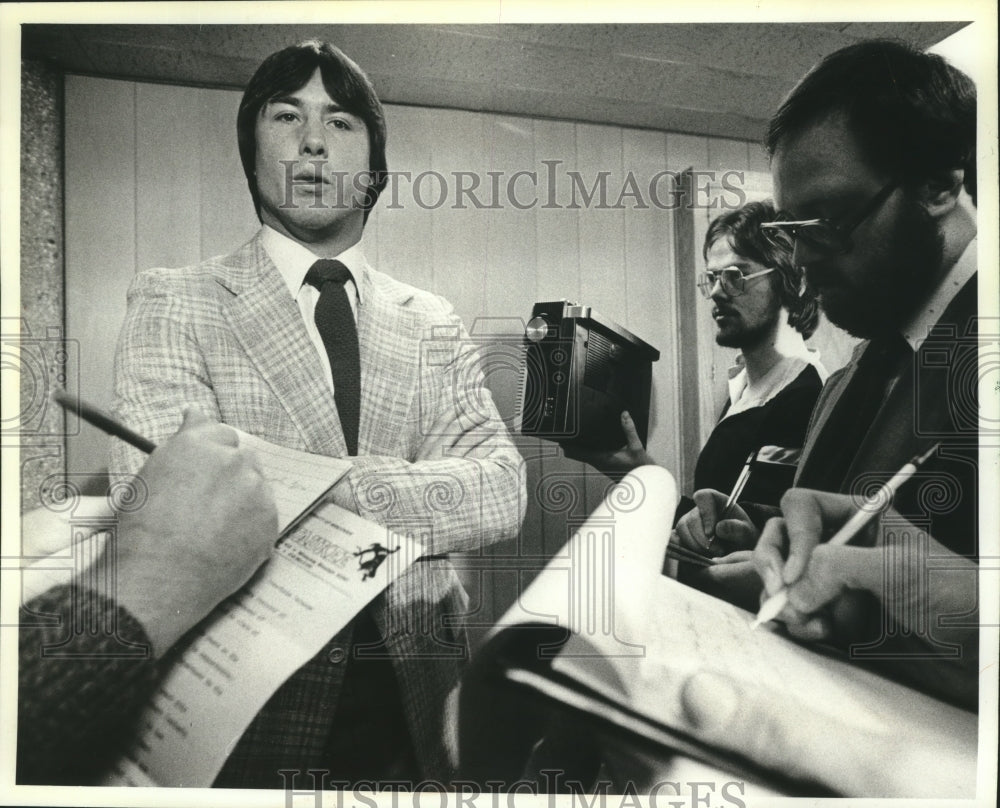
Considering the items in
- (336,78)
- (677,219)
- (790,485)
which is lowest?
(790,485)

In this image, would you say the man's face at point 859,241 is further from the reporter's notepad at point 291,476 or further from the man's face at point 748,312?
the reporter's notepad at point 291,476

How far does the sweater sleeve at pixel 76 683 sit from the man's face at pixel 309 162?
758 mm

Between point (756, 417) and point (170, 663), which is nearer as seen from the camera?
point (170, 663)

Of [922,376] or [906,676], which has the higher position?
[922,376]

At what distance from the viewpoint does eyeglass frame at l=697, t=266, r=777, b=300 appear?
4.89ft

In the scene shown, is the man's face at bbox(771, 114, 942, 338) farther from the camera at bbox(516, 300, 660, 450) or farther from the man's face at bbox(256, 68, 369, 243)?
the man's face at bbox(256, 68, 369, 243)

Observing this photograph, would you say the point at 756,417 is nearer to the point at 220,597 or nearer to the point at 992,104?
the point at 992,104

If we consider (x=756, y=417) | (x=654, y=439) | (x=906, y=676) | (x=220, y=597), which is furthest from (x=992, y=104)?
(x=220, y=597)

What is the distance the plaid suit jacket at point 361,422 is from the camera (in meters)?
1.40

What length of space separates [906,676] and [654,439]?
0.62 metres

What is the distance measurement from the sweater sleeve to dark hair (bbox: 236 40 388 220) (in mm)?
780

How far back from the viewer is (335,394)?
1.43 metres

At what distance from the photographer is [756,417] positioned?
1.48 m

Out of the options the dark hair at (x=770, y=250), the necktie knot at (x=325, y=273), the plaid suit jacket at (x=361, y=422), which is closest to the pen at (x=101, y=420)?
the plaid suit jacket at (x=361, y=422)
